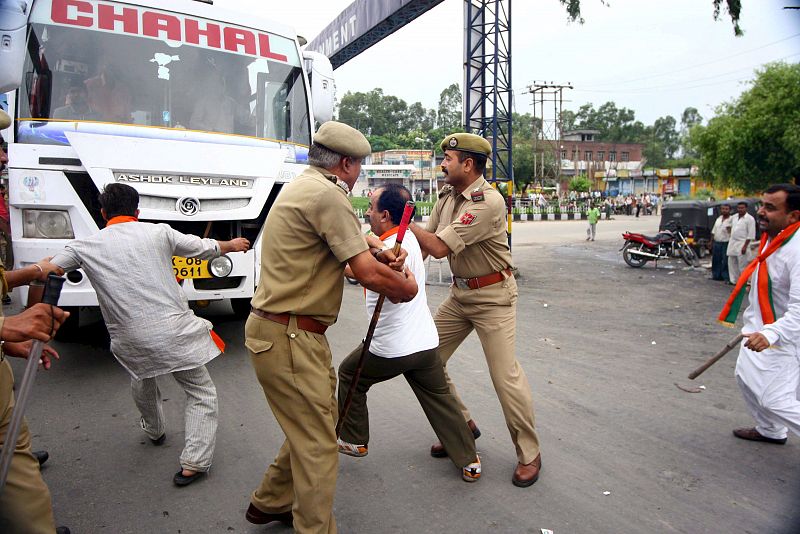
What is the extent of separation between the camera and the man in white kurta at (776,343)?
10.7ft

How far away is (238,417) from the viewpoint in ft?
13.4

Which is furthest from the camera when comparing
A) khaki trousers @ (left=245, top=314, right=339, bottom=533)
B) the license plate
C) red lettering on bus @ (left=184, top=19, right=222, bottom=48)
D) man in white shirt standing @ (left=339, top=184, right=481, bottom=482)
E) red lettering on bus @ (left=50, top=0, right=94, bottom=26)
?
red lettering on bus @ (left=184, top=19, right=222, bottom=48)

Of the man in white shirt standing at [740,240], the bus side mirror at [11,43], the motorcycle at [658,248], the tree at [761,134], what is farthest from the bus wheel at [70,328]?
the tree at [761,134]

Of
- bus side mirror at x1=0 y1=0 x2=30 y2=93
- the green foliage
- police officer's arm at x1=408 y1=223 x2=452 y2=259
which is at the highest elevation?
the green foliage

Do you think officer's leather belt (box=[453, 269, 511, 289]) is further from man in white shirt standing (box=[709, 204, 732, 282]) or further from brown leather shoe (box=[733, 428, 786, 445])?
man in white shirt standing (box=[709, 204, 732, 282])

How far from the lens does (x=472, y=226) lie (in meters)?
3.29

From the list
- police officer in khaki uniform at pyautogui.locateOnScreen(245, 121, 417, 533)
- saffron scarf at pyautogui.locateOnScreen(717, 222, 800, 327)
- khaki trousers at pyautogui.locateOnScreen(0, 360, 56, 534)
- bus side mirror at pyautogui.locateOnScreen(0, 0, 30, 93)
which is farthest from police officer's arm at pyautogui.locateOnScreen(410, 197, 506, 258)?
bus side mirror at pyautogui.locateOnScreen(0, 0, 30, 93)

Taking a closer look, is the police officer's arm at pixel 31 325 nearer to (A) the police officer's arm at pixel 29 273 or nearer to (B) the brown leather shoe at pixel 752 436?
(A) the police officer's arm at pixel 29 273

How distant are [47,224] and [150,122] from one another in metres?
1.30

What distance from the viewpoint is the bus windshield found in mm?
4895

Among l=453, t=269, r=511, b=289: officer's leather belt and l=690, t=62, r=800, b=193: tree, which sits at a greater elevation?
l=690, t=62, r=800, b=193: tree

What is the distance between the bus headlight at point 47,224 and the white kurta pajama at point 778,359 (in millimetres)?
5061

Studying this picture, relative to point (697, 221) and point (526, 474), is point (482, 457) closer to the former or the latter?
point (526, 474)

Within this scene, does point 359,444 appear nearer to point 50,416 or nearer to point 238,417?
point 238,417
